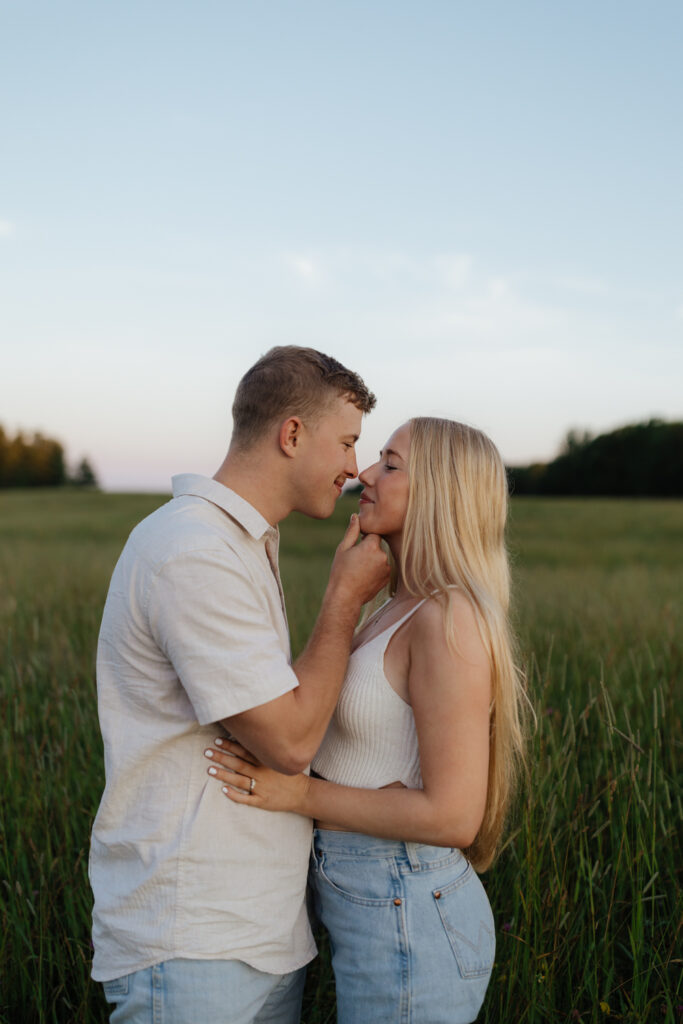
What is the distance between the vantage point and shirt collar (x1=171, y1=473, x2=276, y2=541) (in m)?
2.11

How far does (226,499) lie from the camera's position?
6.95ft

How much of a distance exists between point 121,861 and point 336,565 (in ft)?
3.06

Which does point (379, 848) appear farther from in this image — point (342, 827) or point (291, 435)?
point (291, 435)

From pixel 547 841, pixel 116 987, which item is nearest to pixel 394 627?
pixel 116 987

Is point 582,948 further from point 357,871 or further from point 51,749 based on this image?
point 51,749

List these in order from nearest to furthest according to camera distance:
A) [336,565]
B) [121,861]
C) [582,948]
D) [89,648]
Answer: [121,861]
[336,565]
[582,948]
[89,648]

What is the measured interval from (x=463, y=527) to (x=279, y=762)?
86cm

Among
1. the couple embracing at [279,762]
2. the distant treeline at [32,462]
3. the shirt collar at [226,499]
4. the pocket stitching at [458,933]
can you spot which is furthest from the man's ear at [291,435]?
the distant treeline at [32,462]

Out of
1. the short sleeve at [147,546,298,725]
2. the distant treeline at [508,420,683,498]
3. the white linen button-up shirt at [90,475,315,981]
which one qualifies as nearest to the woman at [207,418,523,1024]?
the white linen button-up shirt at [90,475,315,981]

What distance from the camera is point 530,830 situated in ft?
9.58

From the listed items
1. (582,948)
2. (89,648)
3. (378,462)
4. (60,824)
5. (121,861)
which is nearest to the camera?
(121,861)

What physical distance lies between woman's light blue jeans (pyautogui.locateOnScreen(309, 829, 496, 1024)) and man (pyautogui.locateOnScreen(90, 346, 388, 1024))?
0.39 feet

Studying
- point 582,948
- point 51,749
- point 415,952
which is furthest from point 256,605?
point 51,749

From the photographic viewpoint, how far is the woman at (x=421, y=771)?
1973mm
